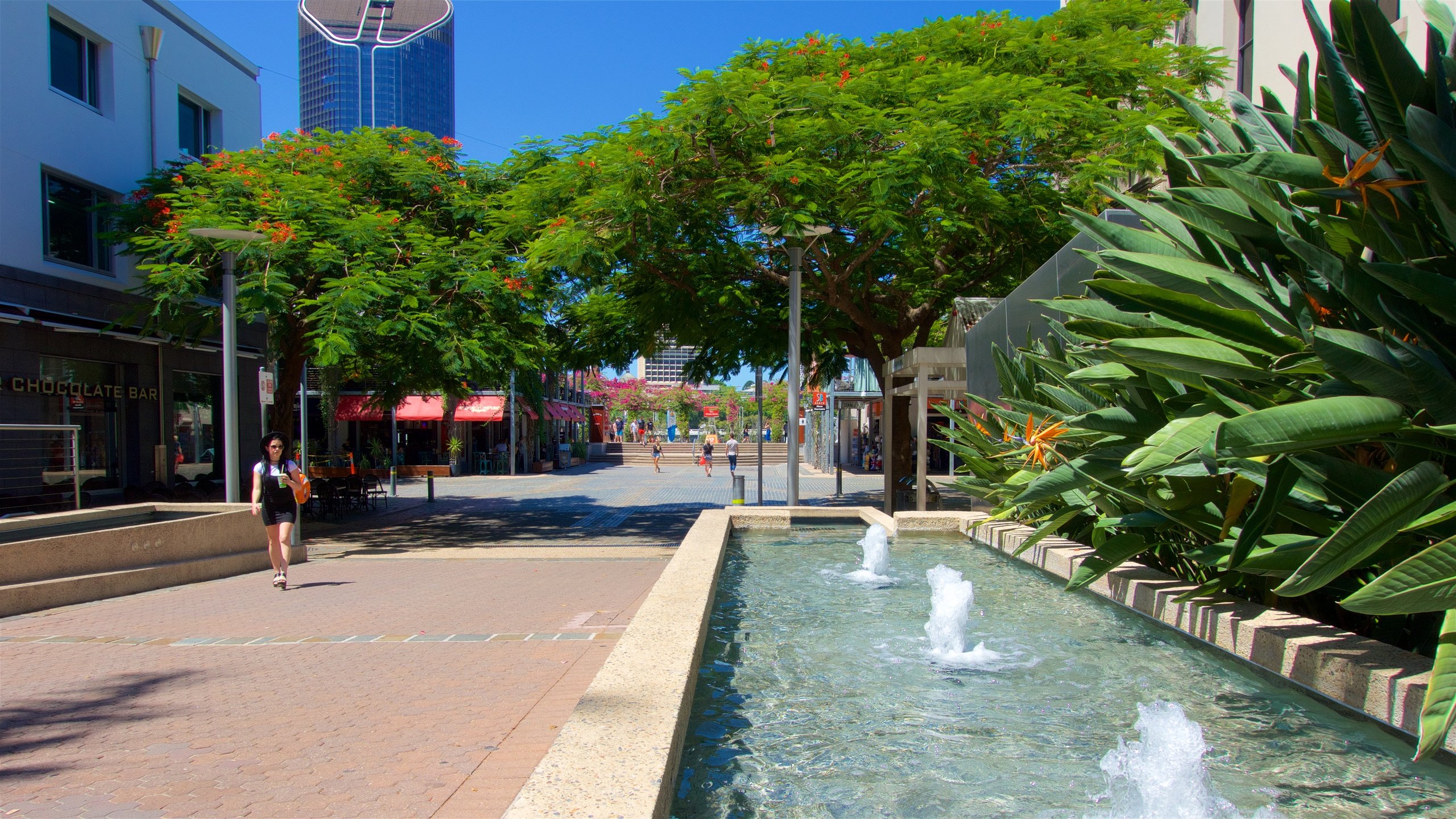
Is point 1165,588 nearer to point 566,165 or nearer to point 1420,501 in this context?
point 1420,501

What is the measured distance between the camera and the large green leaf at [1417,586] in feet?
8.13

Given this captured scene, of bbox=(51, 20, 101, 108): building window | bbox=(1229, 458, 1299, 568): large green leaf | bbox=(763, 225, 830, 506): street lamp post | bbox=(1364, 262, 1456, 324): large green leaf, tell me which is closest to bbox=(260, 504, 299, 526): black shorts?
bbox=(763, 225, 830, 506): street lamp post

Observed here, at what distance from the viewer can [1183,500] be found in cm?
438

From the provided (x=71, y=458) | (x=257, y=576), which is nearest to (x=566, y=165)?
(x=257, y=576)

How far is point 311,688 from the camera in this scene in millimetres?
5348

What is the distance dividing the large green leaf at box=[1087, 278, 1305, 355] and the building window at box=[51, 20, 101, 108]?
63.5 feet

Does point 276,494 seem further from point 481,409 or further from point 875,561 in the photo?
point 481,409

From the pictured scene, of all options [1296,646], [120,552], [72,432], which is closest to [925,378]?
[1296,646]

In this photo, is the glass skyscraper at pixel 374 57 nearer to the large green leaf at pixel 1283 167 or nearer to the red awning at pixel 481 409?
the red awning at pixel 481 409

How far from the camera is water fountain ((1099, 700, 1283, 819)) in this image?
2.83 meters

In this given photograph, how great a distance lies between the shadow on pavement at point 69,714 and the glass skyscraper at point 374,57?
178 m

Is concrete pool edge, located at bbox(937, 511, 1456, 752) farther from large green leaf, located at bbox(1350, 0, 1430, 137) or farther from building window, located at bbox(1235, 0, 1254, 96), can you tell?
building window, located at bbox(1235, 0, 1254, 96)

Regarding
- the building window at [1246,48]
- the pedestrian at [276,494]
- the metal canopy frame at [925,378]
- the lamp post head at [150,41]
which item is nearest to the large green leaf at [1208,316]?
the metal canopy frame at [925,378]

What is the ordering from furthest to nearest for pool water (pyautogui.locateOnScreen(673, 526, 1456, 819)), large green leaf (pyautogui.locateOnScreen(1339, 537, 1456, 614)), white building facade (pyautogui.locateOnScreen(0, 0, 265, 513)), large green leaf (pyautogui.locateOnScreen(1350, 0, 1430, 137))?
1. white building facade (pyautogui.locateOnScreen(0, 0, 265, 513))
2. large green leaf (pyautogui.locateOnScreen(1350, 0, 1430, 137))
3. pool water (pyautogui.locateOnScreen(673, 526, 1456, 819))
4. large green leaf (pyautogui.locateOnScreen(1339, 537, 1456, 614))
